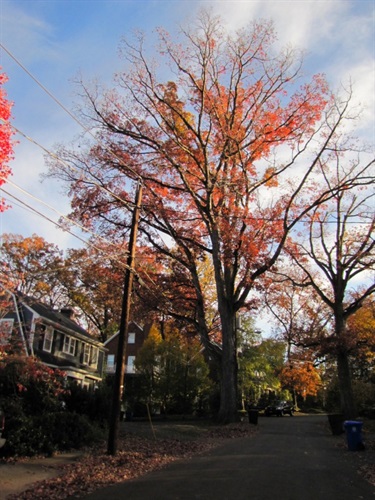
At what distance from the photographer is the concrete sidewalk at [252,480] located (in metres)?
7.58

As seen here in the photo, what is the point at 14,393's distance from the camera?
12516mm

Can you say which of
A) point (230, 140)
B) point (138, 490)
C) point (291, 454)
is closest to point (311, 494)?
point (138, 490)

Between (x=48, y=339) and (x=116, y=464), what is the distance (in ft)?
67.4

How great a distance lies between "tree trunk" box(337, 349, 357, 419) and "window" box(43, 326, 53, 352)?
62.5 feet

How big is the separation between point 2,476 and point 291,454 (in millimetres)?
7882

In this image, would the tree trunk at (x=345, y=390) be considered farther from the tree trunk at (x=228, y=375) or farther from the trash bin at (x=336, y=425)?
the tree trunk at (x=228, y=375)

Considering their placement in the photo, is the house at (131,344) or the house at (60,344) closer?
the house at (60,344)

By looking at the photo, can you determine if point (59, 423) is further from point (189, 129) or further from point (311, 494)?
point (189, 129)

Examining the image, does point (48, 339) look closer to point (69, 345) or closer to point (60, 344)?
point (60, 344)

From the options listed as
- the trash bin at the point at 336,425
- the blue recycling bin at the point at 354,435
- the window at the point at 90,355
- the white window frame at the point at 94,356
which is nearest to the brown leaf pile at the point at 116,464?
the blue recycling bin at the point at 354,435

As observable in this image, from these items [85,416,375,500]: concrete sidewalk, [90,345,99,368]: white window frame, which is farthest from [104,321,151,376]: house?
[85,416,375,500]: concrete sidewalk

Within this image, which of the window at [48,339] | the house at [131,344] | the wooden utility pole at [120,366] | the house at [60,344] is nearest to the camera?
the wooden utility pole at [120,366]

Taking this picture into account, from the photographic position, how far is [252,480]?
8.60 meters

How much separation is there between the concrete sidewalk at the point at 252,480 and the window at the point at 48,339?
1954 centimetres
